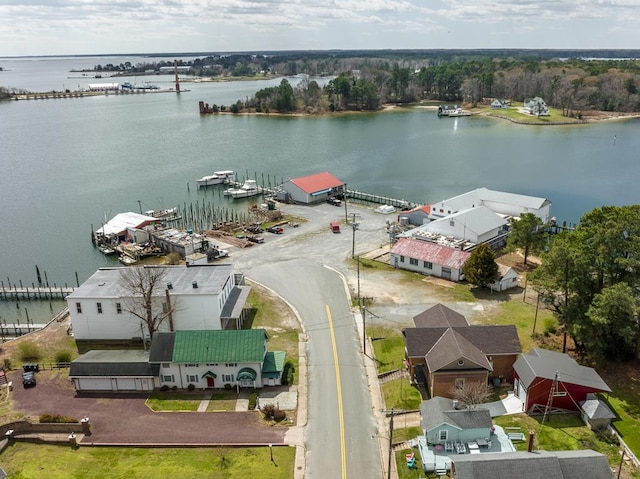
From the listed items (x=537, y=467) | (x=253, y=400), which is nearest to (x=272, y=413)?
(x=253, y=400)

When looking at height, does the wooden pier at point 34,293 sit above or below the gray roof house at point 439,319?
below

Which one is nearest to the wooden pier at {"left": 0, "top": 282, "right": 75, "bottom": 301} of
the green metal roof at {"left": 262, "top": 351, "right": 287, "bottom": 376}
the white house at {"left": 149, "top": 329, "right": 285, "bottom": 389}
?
the white house at {"left": 149, "top": 329, "right": 285, "bottom": 389}

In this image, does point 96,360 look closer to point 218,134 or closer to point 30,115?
point 218,134

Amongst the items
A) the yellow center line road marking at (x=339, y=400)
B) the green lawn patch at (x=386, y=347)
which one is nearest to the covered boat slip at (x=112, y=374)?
the yellow center line road marking at (x=339, y=400)

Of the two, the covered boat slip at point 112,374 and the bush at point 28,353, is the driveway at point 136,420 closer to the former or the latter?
the covered boat slip at point 112,374

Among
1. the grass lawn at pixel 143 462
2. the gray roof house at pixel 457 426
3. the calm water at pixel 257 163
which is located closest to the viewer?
the grass lawn at pixel 143 462

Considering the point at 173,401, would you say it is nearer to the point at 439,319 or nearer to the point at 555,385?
the point at 439,319

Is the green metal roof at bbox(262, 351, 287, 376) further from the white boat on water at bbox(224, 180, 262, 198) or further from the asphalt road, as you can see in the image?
the white boat on water at bbox(224, 180, 262, 198)
